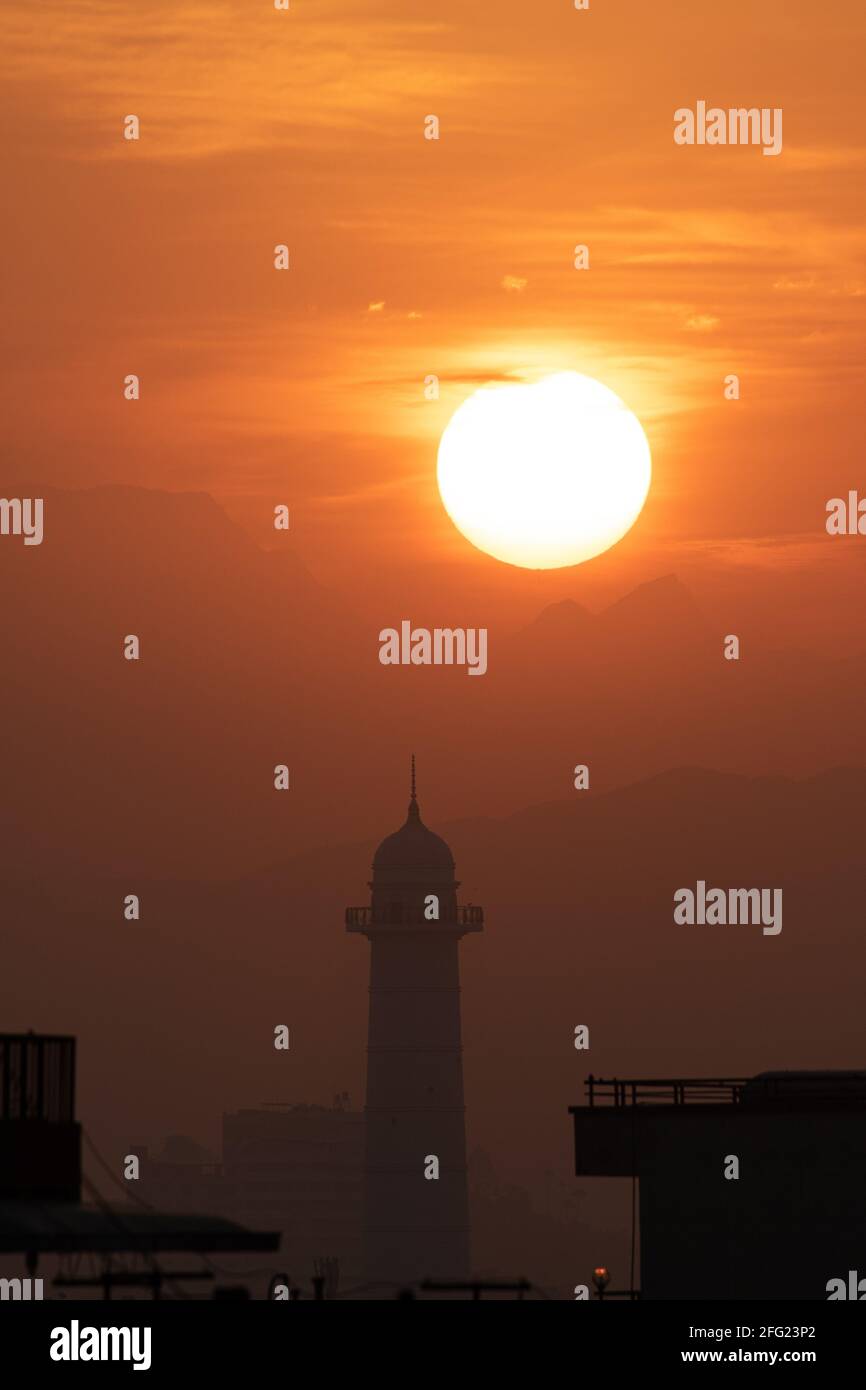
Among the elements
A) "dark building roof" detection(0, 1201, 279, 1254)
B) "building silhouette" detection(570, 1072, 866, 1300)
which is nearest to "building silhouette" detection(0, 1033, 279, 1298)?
"dark building roof" detection(0, 1201, 279, 1254)

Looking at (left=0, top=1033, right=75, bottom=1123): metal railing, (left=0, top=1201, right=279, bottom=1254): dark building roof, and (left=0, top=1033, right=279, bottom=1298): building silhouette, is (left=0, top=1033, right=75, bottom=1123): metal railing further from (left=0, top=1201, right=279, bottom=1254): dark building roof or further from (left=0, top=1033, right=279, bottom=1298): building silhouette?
(left=0, top=1201, right=279, bottom=1254): dark building roof

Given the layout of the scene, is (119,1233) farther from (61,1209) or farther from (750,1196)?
(750,1196)

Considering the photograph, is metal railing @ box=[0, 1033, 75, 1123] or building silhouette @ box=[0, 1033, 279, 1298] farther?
metal railing @ box=[0, 1033, 75, 1123]

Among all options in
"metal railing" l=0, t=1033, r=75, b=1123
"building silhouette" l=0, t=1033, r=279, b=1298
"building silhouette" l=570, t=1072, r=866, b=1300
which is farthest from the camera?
"building silhouette" l=570, t=1072, r=866, b=1300
